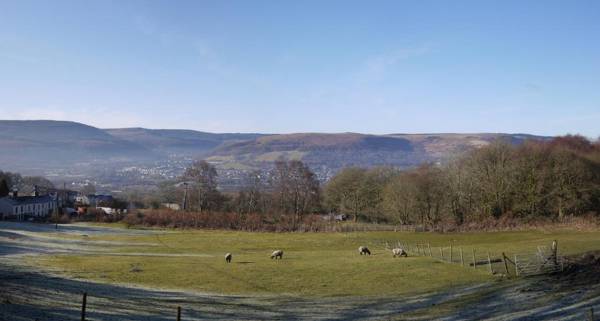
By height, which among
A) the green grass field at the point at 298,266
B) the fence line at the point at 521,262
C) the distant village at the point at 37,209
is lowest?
the distant village at the point at 37,209

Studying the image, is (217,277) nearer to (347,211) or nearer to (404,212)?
(404,212)

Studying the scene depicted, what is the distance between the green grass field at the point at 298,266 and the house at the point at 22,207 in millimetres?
68241

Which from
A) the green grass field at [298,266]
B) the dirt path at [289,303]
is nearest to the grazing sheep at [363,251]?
the green grass field at [298,266]

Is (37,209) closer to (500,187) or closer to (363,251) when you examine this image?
(363,251)

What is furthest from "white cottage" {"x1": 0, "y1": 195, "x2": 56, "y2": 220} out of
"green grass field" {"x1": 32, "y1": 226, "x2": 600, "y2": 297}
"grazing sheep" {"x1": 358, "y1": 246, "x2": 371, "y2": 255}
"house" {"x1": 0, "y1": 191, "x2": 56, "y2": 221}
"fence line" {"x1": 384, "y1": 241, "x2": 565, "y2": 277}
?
"fence line" {"x1": 384, "y1": 241, "x2": 565, "y2": 277}

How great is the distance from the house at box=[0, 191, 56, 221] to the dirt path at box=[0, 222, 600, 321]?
347 feet

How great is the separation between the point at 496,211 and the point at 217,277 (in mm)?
69156

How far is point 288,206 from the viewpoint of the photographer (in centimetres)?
12688

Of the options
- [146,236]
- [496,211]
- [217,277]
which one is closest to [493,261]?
[217,277]

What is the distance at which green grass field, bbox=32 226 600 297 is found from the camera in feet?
134

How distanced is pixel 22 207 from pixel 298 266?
114 metres

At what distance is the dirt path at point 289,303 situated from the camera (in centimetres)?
2816

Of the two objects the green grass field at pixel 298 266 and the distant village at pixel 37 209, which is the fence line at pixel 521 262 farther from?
the distant village at pixel 37 209

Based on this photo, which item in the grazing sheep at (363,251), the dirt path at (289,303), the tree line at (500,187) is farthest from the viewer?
the tree line at (500,187)
